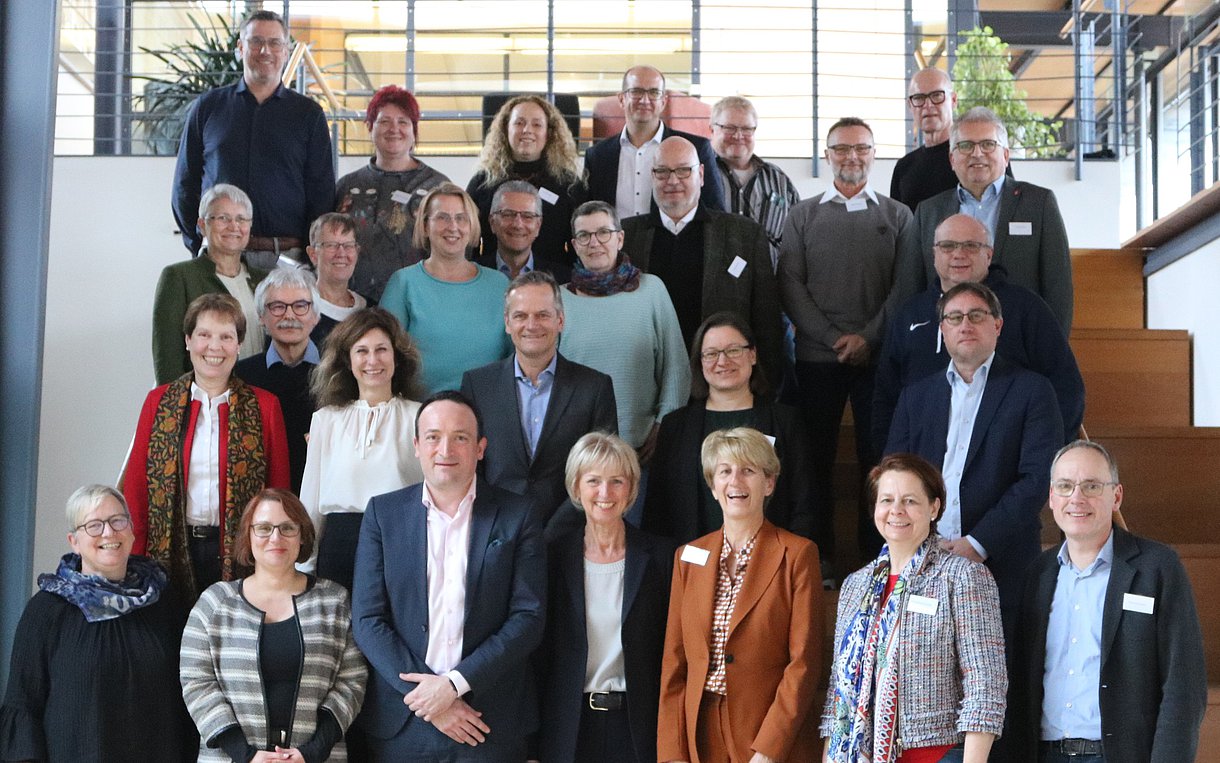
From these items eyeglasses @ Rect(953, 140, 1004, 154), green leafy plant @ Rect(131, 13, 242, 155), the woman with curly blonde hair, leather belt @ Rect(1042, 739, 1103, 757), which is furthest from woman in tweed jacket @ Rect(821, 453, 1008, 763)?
green leafy plant @ Rect(131, 13, 242, 155)

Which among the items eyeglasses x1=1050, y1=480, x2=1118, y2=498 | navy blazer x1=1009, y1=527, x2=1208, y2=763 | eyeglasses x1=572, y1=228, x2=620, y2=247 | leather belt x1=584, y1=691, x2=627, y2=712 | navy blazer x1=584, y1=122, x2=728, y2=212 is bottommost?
leather belt x1=584, y1=691, x2=627, y2=712

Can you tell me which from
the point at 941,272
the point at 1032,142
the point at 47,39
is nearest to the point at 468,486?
the point at 941,272

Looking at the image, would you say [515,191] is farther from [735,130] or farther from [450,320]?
[735,130]

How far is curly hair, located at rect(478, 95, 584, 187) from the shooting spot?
18.0 ft

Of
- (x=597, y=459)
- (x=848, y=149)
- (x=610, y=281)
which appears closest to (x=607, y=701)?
(x=597, y=459)

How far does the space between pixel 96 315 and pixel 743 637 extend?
464 centimetres

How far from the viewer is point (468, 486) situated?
392 centimetres

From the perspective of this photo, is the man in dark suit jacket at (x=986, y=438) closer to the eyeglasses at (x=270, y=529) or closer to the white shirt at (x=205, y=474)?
the eyeglasses at (x=270, y=529)

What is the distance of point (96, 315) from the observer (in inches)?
283

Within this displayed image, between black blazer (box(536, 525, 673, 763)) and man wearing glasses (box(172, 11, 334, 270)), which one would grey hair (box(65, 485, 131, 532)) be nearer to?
black blazer (box(536, 525, 673, 763))

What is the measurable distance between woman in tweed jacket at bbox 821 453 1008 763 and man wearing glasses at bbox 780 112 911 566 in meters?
1.17

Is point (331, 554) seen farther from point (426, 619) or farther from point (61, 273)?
point (61, 273)

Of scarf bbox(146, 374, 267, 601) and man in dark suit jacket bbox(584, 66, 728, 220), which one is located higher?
man in dark suit jacket bbox(584, 66, 728, 220)

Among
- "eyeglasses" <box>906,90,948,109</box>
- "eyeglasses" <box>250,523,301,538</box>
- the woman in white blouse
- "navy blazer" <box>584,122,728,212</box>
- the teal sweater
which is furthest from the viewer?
"eyeglasses" <box>906,90,948,109</box>
